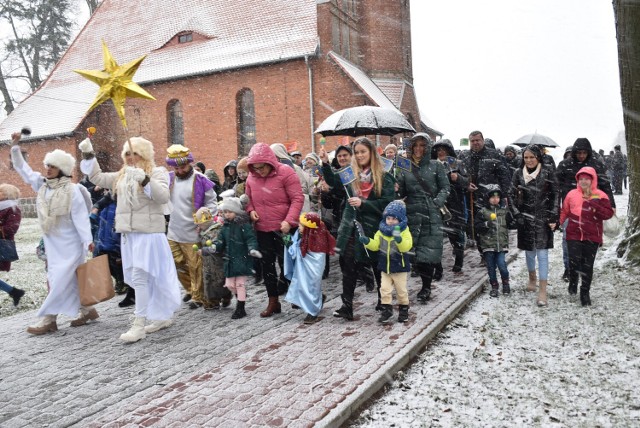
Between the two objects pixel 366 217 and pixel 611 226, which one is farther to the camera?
pixel 611 226

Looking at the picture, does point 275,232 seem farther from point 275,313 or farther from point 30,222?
point 30,222

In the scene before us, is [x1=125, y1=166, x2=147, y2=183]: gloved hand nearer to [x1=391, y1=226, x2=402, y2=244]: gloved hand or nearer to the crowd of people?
the crowd of people

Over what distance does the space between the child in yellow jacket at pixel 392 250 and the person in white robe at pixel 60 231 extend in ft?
10.7

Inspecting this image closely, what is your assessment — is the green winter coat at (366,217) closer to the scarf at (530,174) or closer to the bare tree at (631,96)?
the scarf at (530,174)

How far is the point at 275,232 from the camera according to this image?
616 centimetres

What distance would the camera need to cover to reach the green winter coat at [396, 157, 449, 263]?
6.64 metres

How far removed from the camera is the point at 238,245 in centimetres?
618

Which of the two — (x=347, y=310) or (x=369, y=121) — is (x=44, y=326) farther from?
(x=369, y=121)

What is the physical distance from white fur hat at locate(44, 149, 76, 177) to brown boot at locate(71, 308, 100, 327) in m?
1.70

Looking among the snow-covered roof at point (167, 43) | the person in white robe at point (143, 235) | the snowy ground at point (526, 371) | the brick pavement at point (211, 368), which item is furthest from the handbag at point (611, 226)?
the snow-covered roof at point (167, 43)

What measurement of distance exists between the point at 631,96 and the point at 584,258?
139 inches

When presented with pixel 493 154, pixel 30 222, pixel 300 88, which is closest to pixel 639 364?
pixel 493 154

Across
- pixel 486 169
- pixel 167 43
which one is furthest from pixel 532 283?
pixel 167 43

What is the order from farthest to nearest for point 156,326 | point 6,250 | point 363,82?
point 363,82 → point 6,250 → point 156,326
